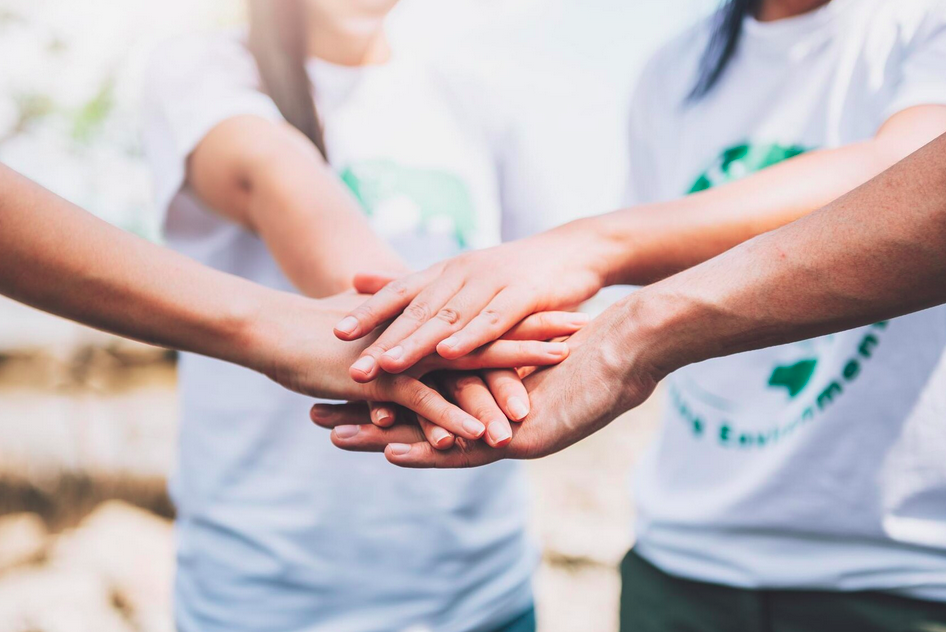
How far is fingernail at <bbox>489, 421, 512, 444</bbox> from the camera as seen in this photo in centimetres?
91

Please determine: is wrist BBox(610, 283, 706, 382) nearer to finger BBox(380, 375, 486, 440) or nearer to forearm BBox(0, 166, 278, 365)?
finger BBox(380, 375, 486, 440)

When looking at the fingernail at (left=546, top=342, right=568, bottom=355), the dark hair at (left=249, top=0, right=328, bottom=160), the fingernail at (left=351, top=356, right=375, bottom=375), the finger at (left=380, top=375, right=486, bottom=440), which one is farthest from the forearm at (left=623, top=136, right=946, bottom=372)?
the dark hair at (left=249, top=0, right=328, bottom=160)

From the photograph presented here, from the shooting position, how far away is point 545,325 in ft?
3.51

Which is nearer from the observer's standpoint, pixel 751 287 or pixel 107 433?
pixel 751 287

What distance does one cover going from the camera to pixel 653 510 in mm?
1208

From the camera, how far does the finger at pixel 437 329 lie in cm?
94

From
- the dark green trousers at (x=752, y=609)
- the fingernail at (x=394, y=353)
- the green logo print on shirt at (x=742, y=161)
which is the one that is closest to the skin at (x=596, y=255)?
the fingernail at (x=394, y=353)

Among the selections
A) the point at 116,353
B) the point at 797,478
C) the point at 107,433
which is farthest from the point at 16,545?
the point at 797,478

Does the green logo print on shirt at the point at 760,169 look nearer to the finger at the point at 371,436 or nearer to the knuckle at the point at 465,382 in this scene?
the knuckle at the point at 465,382

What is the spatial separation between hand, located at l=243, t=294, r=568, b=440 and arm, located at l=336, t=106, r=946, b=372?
0.18ft

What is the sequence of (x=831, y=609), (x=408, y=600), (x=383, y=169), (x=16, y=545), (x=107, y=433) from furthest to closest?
1. (x=107, y=433)
2. (x=16, y=545)
3. (x=383, y=169)
4. (x=408, y=600)
5. (x=831, y=609)

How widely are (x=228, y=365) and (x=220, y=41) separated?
61 cm

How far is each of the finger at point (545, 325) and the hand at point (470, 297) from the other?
0.02m

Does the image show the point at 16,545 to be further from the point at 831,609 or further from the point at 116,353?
the point at 831,609
